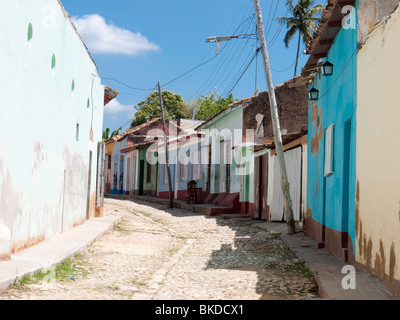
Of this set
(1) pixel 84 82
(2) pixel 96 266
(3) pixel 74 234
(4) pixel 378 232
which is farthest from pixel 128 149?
(4) pixel 378 232

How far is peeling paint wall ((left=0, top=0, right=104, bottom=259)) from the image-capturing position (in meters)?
6.86

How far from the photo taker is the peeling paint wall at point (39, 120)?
22.5 feet

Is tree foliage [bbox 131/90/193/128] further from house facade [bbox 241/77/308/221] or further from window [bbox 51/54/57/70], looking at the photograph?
window [bbox 51/54/57/70]

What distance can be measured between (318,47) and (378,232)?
4738mm

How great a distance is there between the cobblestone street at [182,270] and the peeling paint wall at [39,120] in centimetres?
100

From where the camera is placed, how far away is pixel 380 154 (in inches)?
225

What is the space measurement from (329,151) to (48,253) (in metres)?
4.74

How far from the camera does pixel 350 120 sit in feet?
25.5

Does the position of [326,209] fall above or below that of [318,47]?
below

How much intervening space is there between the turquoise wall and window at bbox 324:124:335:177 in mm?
104

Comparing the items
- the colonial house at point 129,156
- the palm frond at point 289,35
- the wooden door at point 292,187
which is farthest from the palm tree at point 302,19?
the wooden door at point 292,187

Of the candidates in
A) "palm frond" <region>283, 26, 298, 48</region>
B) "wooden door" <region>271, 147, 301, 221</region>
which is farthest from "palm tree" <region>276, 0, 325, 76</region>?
"wooden door" <region>271, 147, 301, 221</region>

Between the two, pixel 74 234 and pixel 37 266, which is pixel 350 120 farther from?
pixel 74 234

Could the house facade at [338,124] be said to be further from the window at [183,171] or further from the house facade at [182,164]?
the window at [183,171]
